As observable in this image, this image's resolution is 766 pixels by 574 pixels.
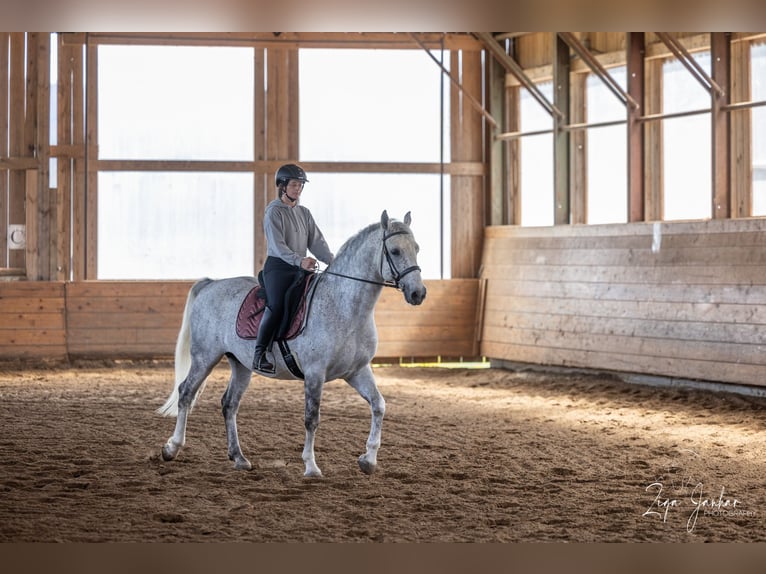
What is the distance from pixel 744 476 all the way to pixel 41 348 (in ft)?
33.0

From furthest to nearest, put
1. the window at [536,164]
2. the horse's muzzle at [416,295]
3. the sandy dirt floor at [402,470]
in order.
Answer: the window at [536,164], the horse's muzzle at [416,295], the sandy dirt floor at [402,470]

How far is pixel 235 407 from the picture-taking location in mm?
6781

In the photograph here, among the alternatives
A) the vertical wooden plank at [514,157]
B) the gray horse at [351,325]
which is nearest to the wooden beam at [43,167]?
the vertical wooden plank at [514,157]

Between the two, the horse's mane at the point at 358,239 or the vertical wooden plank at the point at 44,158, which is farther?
the vertical wooden plank at the point at 44,158

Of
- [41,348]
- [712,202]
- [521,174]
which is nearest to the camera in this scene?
[712,202]

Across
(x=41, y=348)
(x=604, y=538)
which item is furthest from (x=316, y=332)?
(x=41, y=348)

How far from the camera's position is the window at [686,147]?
38.1ft

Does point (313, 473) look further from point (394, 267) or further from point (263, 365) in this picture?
point (394, 267)

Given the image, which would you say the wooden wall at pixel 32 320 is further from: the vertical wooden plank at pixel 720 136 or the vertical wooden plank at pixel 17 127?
the vertical wooden plank at pixel 720 136

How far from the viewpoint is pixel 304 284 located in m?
6.52

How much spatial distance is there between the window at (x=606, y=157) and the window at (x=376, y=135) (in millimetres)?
2384

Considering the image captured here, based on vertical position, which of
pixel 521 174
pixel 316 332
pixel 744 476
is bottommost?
pixel 744 476
